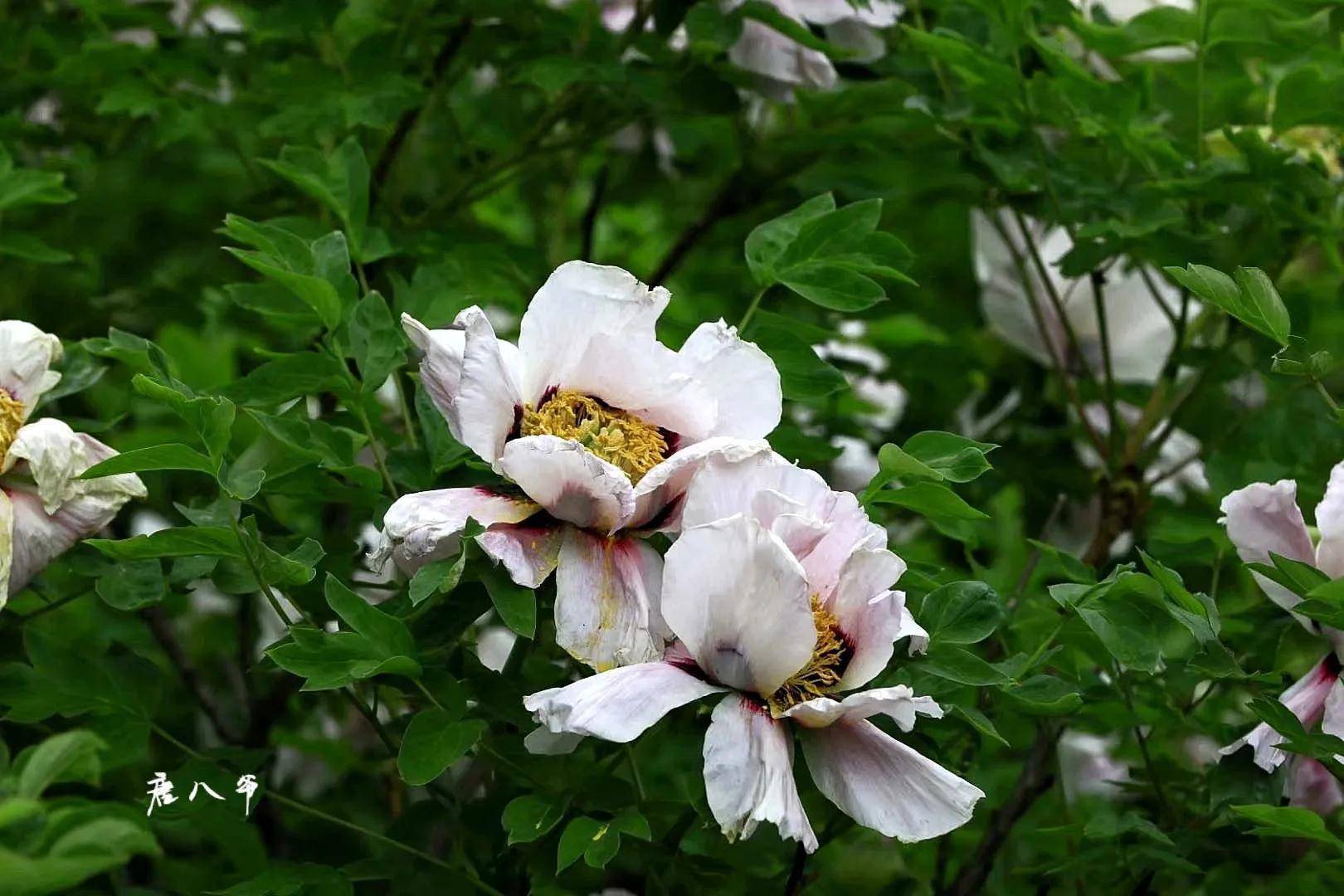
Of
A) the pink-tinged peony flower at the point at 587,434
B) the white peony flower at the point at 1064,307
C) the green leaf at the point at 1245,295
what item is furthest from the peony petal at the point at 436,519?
the white peony flower at the point at 1064,307

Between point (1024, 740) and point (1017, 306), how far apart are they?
1.46 feet

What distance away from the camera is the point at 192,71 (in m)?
1.38

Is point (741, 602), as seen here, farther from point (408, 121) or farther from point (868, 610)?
point (408, 121)

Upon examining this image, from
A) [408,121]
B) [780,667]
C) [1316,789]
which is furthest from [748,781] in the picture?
[408,121]

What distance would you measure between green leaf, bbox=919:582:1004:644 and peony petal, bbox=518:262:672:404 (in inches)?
8.0

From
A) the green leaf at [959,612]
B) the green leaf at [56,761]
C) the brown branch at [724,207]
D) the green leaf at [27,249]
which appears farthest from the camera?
the brown branch at [724,207]

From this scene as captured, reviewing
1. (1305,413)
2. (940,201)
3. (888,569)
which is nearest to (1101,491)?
(1305,413)

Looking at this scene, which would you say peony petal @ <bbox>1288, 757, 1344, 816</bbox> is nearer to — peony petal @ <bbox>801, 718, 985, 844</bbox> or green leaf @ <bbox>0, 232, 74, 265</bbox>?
peony petal @ <bbox>801, 718, 985, 844</bbox>

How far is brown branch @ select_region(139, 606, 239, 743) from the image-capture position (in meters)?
1.36

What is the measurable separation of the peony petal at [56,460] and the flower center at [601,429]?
23 cm

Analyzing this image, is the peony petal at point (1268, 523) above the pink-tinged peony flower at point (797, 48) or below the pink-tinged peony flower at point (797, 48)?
below

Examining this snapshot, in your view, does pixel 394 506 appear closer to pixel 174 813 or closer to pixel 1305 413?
pixel 174 813

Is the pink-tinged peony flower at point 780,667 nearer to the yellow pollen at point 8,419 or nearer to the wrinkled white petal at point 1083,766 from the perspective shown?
the yellow pollen at point 8,419

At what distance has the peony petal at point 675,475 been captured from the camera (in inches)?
30.0
